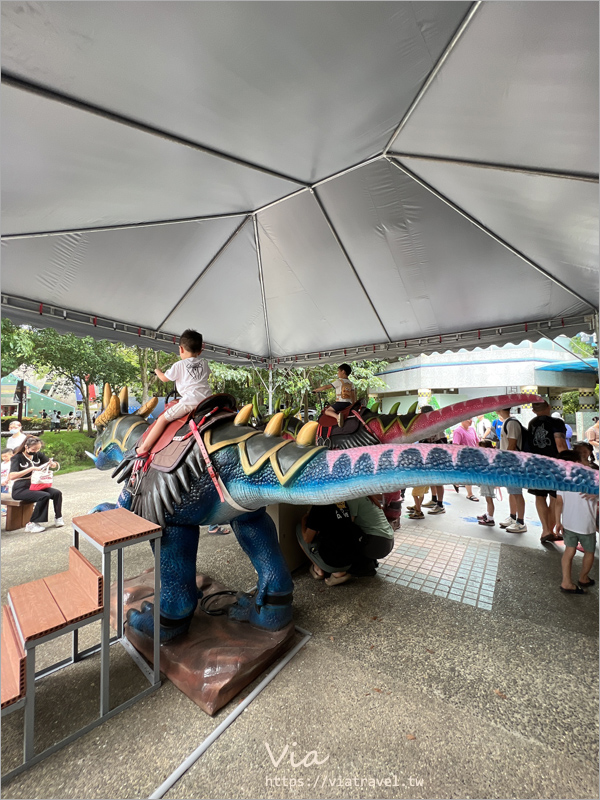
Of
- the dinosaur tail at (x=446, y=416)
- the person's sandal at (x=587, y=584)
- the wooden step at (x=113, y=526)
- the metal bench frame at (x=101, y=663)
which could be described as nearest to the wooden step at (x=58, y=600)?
the metal bench frame at (x=101, y=663)

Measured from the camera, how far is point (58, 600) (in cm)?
149

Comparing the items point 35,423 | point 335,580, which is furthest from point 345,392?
point 35,423

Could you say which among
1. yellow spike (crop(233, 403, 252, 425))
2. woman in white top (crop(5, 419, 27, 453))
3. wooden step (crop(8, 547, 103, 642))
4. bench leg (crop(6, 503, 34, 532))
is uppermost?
yellow spike (crop(233, 403, 252, 425))

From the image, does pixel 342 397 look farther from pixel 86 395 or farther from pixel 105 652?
pixel 86 395

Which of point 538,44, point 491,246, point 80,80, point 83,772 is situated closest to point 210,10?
point 80,80

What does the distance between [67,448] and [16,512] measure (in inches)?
237

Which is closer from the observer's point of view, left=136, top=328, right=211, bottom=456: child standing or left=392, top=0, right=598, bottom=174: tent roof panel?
left=392, top=0, right=598, bottom=174: tent roof panel

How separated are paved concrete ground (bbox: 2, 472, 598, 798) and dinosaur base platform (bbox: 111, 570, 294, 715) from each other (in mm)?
72

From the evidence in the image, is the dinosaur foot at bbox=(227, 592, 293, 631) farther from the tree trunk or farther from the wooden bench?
the tree trunk

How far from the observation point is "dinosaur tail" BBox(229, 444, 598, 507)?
1.15 metres

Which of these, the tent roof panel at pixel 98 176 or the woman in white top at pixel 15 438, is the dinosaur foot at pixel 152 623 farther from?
the woman in white top at pixel 15 438

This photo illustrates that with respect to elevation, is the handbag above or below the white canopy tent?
below

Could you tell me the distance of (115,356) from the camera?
998 cm

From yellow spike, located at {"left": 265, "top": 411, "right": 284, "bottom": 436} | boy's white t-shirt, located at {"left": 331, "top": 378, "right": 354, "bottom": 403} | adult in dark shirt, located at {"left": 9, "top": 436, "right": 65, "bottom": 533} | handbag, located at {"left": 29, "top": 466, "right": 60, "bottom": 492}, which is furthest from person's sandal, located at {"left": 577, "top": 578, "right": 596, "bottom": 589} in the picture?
handbag, located at {"left": 29, "top": 466, "right": 60, "bottom": 492}
